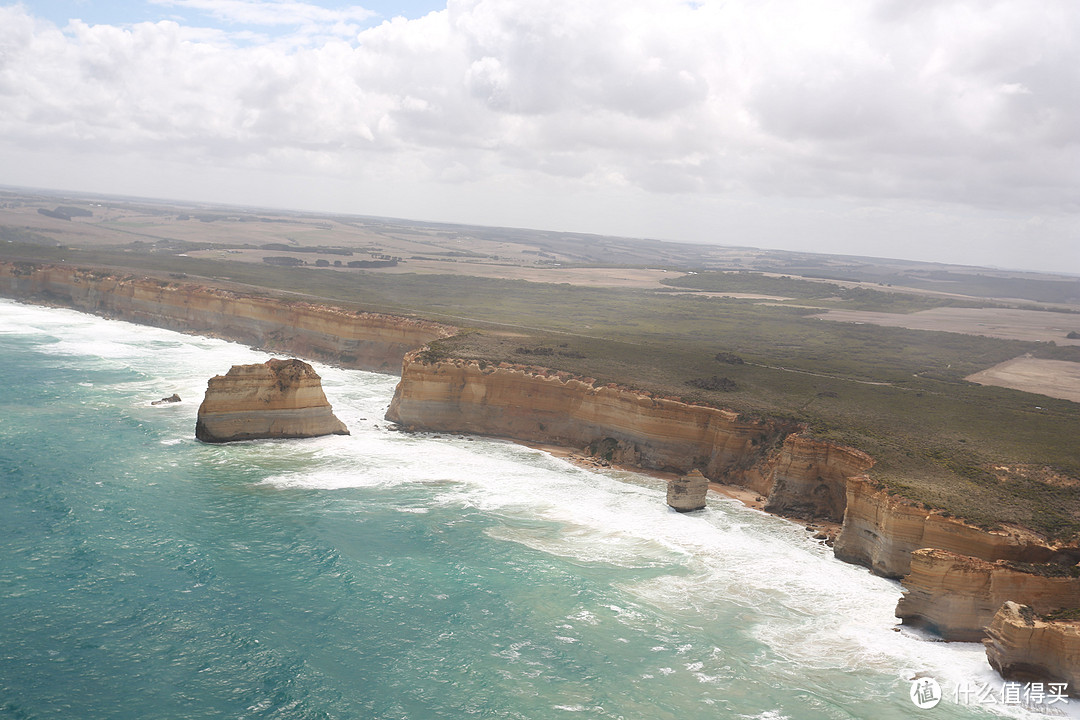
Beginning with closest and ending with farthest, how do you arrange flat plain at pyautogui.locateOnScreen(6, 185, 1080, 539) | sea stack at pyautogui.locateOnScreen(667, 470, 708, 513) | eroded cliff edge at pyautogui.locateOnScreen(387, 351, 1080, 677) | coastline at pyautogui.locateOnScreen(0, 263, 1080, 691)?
1. eroded cliff edge at pyautogui.locateOnScreen(387, 351, 1080, 677)
2. coastline at pyautogui.locateOnScreen(0, 263, 1080, 691)
3. flat plain at pyautogui.locateOnScreen(6, 185, 1080, 539)
4. sea stack at pyautogui.locateOnScreen(667, 470, 708, 513)

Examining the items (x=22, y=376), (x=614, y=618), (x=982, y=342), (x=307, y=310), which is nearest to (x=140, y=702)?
(x=614, y=618)

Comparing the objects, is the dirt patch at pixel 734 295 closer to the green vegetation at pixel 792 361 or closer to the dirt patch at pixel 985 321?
the green vegetation at pixel 792 361

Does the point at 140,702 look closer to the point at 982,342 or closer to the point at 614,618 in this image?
the point at 614,618

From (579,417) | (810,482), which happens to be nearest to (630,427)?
(579,417)

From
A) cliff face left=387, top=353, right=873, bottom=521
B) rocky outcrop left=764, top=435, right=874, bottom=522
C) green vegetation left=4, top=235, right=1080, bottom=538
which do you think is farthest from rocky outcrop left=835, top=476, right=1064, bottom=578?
rocky outcrop left=764, top=435, right=874, bottom=522

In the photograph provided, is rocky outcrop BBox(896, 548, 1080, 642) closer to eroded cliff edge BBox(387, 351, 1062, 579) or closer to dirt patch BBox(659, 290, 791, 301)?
eroded cliff edge BBox(387, 351, 1062, 579)

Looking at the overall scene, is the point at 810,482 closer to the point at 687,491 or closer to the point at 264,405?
the point at 687,491

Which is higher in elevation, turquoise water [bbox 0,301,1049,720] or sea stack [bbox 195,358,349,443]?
sea stack [bbox 195,358,349,443]
